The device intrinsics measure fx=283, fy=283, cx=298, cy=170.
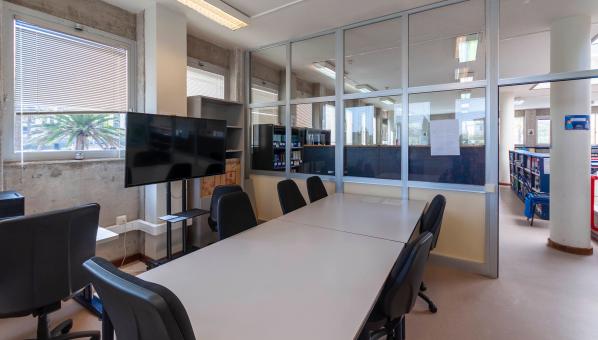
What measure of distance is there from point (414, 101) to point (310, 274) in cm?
291

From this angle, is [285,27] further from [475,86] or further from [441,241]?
[441,241]

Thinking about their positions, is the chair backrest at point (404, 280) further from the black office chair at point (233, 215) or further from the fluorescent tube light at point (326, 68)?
the fluorescent tube light at point (326, 68)

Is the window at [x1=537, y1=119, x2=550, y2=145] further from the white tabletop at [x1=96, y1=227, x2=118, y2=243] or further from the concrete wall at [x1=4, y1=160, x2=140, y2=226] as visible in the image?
the white tabletop at [x1=96, y1=227, x2=118, y2=243]

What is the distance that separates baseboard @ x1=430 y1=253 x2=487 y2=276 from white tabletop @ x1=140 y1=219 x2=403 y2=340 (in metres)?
1.98

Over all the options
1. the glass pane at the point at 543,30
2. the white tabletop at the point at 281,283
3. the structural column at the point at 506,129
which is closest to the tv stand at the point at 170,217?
the white tabletop at the point at 281,283

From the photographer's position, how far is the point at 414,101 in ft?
11.8

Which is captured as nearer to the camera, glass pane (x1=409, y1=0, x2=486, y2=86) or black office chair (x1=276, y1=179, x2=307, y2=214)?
black office chair (x1=276, y1=179, x2=307, y2=214)

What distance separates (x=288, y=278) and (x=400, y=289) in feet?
1.90

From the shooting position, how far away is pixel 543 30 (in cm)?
365

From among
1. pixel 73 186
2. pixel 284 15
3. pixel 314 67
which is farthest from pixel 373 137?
pixel 73 186

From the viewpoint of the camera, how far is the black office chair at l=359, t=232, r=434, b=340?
144 centimetres

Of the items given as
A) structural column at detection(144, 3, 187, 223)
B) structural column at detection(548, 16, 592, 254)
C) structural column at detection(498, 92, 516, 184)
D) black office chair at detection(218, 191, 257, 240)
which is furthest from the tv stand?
structural column at detection(498, 92, 516, 184)

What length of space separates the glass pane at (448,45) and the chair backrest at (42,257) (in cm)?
368

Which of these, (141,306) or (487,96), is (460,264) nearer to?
(487,96)
